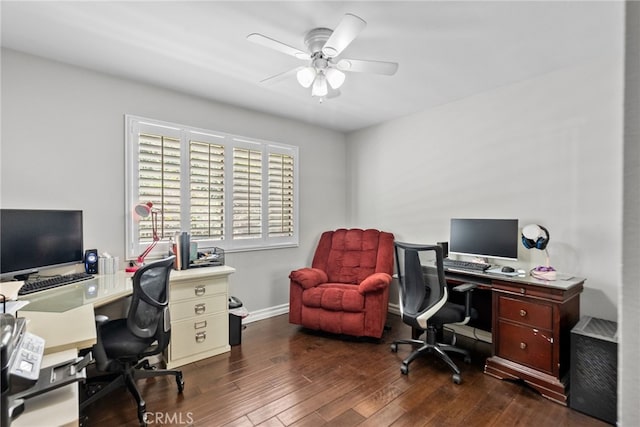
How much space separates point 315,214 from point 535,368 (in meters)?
2.85

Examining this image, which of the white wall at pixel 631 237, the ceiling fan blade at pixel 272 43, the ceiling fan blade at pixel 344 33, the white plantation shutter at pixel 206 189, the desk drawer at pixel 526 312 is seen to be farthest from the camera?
the white plantation shutter at pixel 206 189

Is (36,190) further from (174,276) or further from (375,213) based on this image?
(375,213)

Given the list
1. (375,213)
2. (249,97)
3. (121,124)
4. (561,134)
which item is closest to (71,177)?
(121,124)

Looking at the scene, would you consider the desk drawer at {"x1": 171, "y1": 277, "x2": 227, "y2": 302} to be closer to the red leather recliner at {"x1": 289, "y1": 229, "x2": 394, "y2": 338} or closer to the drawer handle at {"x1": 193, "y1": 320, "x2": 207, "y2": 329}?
the drawer handle at {"x1": 193, "y1": 320, "x2": 207, "y2": 329}

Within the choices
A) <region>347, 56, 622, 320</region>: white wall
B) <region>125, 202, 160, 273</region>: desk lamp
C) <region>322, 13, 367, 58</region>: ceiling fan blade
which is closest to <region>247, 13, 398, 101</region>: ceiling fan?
<region>322, 13, 367, 58</region>: ceiling fan blade

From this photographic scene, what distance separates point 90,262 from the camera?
253 centimetres

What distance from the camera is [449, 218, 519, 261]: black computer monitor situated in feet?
8.77

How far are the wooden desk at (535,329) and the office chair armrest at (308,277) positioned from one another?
1.71m

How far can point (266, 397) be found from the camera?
212cm

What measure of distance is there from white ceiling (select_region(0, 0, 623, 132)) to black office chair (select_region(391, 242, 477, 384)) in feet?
5.14

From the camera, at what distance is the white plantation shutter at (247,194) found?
3514mm

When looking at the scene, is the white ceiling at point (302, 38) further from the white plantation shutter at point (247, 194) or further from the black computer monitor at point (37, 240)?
the black computer monitor at point (37, 240)

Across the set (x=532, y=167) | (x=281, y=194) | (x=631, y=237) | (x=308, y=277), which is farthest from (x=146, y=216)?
(x=532, y=167)

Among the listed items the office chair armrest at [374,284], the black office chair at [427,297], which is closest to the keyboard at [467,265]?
the black office chair at [427,297]
